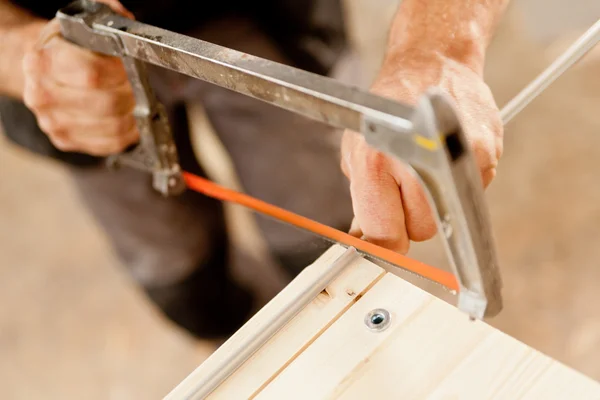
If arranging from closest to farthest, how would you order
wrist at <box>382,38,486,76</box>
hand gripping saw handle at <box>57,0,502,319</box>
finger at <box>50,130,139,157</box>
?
hand gripping saw handle at <box>57,0,502,319</box> < wrist at <box>382,38,486,76</box> < finger at <box>50,130,139,157</box>

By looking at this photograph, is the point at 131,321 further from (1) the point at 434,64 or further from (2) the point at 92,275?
(1) the point at 434,64

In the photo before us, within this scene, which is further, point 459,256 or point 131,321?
point 131,321

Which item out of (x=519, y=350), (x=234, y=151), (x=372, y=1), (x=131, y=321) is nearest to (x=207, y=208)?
(x=234, y=151)

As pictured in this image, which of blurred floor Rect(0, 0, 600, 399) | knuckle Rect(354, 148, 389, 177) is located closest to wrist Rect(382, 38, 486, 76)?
knuckle Rect(354, 148, 389, 177)

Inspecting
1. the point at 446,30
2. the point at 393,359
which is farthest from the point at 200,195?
the point at 393,359

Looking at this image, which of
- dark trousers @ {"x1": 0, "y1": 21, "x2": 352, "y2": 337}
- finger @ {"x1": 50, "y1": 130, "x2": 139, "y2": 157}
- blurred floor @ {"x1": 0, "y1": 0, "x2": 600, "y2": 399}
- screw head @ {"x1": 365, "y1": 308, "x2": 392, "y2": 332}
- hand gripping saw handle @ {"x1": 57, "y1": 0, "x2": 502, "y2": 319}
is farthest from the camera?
blurred floor @ {"x1": 0, "y1": 0, "x2": 600, "y2": 399}

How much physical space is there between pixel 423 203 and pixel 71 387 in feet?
3.55

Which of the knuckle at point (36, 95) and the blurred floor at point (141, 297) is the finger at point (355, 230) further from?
the blurred floor at point (141, 297)

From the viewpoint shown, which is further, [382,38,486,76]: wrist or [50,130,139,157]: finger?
[50,130,139,157]: finger

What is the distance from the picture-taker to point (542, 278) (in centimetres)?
137

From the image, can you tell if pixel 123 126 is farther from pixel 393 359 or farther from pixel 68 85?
pixel 393 359

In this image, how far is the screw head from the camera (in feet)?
1.67

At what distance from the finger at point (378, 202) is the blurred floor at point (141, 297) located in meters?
0.67

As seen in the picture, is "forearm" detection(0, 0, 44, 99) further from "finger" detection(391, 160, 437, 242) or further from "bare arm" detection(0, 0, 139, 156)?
"finger" detection(391, 160, 437, 242)
